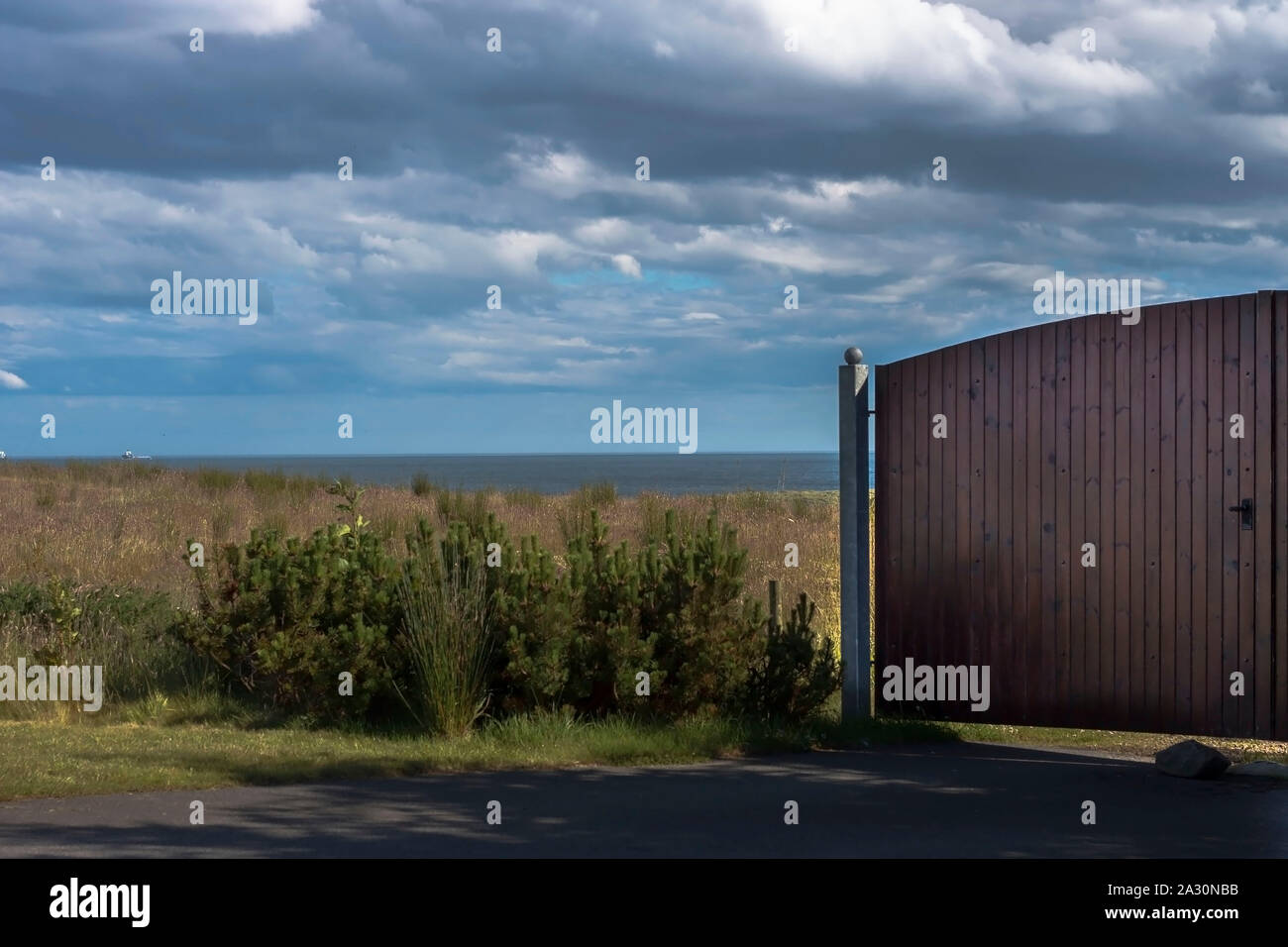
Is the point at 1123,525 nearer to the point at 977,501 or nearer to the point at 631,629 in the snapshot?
the point at 977,501

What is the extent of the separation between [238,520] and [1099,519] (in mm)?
18673

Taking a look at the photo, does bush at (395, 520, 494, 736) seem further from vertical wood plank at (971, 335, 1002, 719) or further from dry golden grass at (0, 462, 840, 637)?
vertical wood plank at (971, 335, 1002, 719)

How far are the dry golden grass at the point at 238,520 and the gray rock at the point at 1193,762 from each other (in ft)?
16.7

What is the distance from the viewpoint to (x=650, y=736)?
8352 mm

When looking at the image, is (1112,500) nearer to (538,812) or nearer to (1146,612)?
(1146,612)

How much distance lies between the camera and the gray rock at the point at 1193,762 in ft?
25.2

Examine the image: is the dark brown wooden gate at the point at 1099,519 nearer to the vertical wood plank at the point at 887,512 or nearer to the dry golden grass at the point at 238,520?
the vertical wood plank at the point at 887,512

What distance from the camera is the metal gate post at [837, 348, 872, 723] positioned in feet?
30.4

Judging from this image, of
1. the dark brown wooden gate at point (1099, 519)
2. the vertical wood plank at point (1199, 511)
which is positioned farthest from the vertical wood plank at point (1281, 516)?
the vertical wood plank at point (1199, 511)

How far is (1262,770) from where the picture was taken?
25.3 feet

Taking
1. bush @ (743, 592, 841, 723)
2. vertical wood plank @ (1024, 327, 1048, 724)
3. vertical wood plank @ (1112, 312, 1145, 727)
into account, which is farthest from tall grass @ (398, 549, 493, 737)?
vertical wood plank @ (1112, 312, 1145, 727)

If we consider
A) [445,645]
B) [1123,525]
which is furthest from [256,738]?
[1123,525]
